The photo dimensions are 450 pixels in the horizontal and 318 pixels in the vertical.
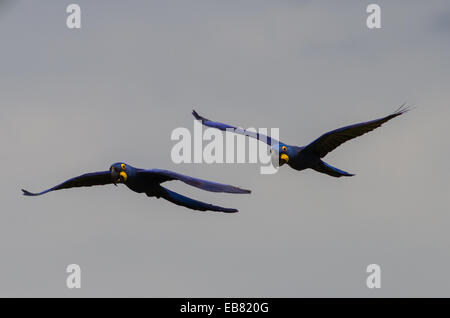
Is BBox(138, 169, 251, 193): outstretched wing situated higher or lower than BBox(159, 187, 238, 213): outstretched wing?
higher

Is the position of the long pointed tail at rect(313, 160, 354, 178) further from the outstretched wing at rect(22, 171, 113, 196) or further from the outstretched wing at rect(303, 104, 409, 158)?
the outstretched wing at rect(22, 171, 113, 196)

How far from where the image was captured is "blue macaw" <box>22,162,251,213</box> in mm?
36359

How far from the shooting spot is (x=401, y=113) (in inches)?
1527

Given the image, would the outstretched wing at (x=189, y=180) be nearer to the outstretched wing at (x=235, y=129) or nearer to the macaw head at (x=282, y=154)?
the macaw head at (x=282, y=154)

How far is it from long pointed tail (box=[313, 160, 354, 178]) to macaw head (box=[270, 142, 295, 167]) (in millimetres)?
1035

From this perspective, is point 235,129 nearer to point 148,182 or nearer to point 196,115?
point 196,115

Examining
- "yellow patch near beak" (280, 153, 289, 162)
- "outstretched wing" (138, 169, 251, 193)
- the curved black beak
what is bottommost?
"outstretched wing" (138, 169, 251, 193)

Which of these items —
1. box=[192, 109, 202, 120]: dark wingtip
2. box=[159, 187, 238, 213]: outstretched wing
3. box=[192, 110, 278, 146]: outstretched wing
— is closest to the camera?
box=[159, 187, 238, 213]: outstretched wing

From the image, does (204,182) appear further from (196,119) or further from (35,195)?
(196,119)

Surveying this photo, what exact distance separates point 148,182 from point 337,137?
236 inches

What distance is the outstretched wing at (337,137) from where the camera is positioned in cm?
4012

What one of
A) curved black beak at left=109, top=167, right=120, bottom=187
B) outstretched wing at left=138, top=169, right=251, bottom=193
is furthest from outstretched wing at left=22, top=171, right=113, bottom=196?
outstretched wing at left=138, top=169, right=251, bottom=193

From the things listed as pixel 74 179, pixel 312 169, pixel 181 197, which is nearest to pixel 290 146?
pixel 312 169

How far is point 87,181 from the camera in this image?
41438 millimetres
